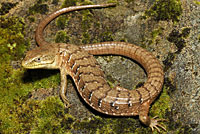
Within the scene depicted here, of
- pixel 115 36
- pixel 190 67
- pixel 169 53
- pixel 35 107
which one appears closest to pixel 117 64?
pixel 115 36

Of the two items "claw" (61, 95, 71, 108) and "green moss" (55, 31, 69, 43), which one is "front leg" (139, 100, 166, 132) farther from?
"green moss" (55, 31, 69, 43)

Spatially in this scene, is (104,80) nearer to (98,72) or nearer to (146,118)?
(98,72)

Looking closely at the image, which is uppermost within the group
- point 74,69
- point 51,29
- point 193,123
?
point 51,29

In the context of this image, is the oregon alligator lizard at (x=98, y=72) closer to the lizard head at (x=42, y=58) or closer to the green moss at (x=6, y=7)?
the lizard head at (x=42, y=58)

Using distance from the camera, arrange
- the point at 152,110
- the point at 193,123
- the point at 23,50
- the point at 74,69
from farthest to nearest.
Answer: the point at 23,50, the point at 74,69, the point at 152,110, the point at 193,123

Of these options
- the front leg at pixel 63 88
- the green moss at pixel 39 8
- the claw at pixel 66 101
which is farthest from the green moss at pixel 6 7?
the claw at pixel 66 101

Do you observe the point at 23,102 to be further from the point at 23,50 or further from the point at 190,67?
the point at 190,67
